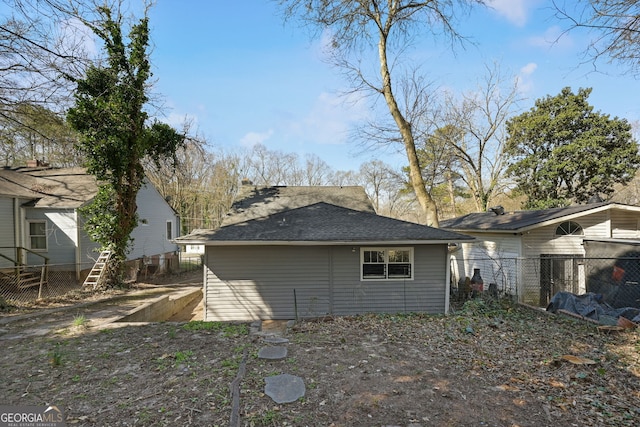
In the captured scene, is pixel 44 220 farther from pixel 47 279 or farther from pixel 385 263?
pixel 385 263

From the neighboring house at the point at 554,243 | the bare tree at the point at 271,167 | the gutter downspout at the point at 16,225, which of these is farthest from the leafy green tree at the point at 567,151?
the gutter downspout at the point at 16,225

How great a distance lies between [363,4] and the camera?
11852 mm

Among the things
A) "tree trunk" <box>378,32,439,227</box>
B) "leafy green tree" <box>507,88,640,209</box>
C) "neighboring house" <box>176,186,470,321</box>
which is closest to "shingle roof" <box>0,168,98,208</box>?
"neighboring house" <box>176,186,470,321</box>

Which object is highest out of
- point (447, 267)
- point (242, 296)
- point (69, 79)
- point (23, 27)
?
point (23, 27)

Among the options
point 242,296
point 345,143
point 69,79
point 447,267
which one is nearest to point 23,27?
point 69,79

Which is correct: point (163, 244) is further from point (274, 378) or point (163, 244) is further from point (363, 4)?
point (274, 378)

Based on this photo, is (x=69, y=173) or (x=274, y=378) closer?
(x=274, y=378)

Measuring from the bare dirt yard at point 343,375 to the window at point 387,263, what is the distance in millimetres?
2822

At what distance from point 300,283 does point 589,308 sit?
23.1ft

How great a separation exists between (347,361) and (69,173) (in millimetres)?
17489

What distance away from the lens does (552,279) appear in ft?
37.5

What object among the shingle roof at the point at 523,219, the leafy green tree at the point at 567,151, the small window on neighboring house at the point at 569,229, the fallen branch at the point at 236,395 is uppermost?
the leafy green tree at the point at 567,151

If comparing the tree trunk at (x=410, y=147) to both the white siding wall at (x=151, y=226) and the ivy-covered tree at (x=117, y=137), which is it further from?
the white siding wall at (x=151, y=226)
